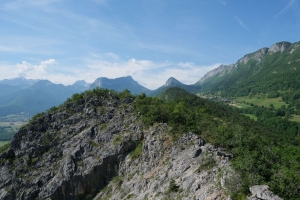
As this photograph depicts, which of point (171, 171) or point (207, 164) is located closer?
point (207, 164)

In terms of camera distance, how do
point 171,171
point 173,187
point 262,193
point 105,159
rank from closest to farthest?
point 262,193, point 173,187, point 171,171, point 105,159

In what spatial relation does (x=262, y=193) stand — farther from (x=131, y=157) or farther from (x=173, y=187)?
(x=131, y=157)

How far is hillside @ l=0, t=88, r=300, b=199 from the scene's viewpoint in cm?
3033

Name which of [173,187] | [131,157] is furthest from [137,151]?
[173,187]

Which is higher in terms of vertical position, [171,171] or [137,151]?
[171,171]

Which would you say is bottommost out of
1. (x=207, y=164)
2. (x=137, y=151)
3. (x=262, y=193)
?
(x=137, y=151)

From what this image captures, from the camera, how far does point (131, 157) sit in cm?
5234

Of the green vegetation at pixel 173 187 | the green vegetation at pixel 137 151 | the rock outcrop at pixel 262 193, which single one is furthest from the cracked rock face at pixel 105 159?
the rock outcrop at pixel 262 193

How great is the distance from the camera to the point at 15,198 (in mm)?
54406

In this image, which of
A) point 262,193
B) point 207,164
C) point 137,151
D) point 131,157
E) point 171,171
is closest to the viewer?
point 262,193

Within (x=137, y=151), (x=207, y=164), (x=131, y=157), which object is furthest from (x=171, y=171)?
(x=131, y=157)

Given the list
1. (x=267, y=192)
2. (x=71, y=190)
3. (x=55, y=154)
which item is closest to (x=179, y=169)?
(x=267, y=192)

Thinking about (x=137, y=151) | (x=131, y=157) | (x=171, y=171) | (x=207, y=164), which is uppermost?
(x=207, y=164)

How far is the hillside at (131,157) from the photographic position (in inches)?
1194
